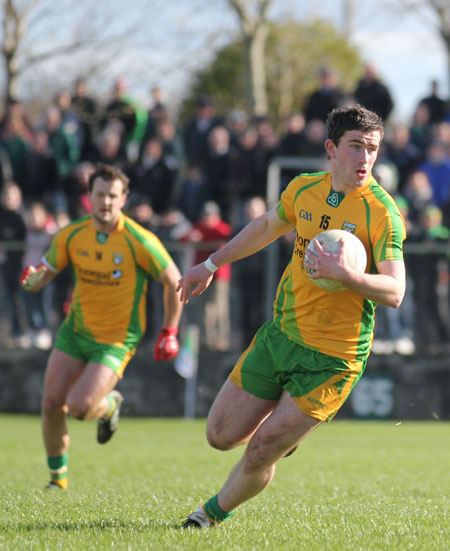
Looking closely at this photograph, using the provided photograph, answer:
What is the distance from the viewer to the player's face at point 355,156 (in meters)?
5.49

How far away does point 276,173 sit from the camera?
1520 centimetres

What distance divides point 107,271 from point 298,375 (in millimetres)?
3080

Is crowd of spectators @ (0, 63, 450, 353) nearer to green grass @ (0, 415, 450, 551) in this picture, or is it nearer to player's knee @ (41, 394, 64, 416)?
green grass @ (0, 415, 450, 551)

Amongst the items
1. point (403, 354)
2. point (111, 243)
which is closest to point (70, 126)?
point (403, 354)

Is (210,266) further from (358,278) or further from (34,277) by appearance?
(34,277)

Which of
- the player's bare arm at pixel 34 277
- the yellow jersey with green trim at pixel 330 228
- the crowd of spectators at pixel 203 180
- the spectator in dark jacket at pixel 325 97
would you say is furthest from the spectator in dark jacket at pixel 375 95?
the yellow jersey with green trim at pixel 330 228

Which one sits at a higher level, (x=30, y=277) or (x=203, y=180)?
(x=203, y=180)

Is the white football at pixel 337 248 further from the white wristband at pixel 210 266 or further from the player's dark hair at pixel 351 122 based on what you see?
the white wristband at pixel 210 266

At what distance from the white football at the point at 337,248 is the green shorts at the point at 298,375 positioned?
52cm

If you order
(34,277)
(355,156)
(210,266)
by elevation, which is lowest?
(34,277)

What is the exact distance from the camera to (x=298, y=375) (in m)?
5.62

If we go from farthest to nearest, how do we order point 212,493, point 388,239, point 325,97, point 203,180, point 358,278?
point 325,97, point 203,180, point 212,493, point 388,239, point 358,278

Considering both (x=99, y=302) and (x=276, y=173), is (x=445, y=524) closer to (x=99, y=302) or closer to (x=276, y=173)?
(x=99, y=302)

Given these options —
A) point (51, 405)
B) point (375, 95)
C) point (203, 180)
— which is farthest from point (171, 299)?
point (375, 95)
